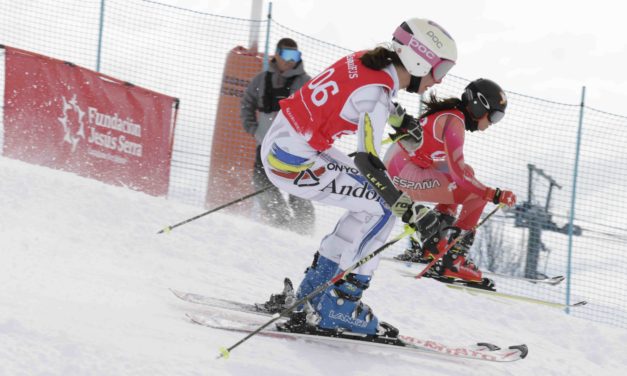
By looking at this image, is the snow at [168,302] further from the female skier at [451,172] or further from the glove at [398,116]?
the glove at [398,116]

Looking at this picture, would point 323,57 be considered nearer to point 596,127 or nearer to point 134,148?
point 134,148

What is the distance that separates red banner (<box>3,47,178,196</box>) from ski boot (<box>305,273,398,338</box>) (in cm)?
463

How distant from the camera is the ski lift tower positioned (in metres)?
8.50

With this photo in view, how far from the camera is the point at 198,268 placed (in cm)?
610

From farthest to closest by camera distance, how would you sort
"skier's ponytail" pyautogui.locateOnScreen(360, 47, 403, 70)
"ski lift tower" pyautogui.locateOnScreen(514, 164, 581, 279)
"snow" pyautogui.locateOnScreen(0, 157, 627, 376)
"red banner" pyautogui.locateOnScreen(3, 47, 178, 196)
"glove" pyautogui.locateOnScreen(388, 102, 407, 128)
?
1. "red banner" pyautogui.locateOnScreen(3, 47, 178, 196)
2. "ski lift tower" pyautogui.locateOnScreen(514, 164, 581, 279)
3. "glove" pyautogui.locateOnScreen(388, 102, 407, 128)
4. "skier's ponytail" pyautogui.locateOnScreen(360, 47, 403, 70)
5. "snow" pyautogui.locateOnScreen(0, 157, 627, 376)

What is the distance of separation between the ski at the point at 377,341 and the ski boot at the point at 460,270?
1.48m

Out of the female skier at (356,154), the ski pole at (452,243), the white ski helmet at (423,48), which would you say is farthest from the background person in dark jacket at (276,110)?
the white ski helmet at (423,48)

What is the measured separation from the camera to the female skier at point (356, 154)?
4102mm

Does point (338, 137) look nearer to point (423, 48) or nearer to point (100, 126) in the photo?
point (423, 48)

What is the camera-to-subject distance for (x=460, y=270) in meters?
6.43

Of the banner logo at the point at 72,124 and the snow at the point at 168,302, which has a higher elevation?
the banner logo at the point at 72,124

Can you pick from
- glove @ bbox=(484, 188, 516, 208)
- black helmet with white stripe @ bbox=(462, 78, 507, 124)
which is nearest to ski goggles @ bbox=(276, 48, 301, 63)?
black helmet with white stripe @ bbox=(462, 78, 507, 124)

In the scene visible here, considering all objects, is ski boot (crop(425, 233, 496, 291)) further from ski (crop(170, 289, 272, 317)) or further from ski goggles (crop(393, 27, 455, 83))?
ski goggles (crop(393, 27, 455, 83))

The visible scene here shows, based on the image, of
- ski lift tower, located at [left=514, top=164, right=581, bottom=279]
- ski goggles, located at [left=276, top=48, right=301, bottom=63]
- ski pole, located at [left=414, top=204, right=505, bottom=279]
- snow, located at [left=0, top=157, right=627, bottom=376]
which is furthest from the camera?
ski lift tower, located at [left=514, top=164, right=581, bottom=279]
